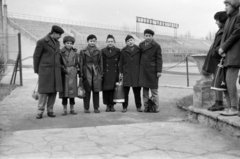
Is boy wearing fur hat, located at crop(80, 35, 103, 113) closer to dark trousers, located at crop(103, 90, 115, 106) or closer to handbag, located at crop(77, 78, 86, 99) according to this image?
handbag, located at crop(77, 78, 86, 99)

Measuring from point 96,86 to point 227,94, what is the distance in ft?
8.44

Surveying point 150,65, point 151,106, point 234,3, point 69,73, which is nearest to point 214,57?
point 234,3

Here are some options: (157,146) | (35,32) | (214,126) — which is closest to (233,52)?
(214,126)

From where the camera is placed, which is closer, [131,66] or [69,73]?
[69,73]

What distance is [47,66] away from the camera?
5441mm

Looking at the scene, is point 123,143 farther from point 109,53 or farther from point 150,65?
point 109,53

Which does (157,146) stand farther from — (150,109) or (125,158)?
(150,109)

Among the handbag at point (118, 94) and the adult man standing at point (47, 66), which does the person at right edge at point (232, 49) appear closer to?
the handbag at point (118, 94)

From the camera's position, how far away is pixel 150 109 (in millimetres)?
5918

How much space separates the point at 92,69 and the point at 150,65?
1.18 metres

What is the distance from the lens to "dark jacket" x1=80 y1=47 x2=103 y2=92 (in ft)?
19.2

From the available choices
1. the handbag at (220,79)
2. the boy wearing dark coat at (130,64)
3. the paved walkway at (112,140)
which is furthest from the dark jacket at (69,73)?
the handbag at (220,79)

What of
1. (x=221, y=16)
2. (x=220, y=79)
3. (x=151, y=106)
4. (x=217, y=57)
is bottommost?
(x=151, y=106)

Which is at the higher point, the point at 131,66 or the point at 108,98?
the point at 131,66
